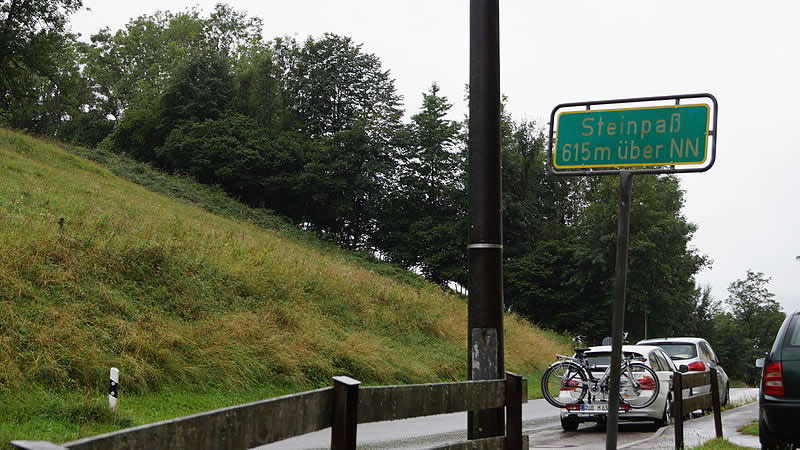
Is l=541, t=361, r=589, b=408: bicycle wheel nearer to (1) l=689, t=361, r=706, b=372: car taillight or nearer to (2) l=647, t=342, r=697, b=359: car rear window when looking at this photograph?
(1) l=689, t=361, r=706, b=372: car taillight

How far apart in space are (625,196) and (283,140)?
212ft

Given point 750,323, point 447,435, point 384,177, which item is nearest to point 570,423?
point 447,435

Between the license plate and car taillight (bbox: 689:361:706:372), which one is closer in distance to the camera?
the license plate

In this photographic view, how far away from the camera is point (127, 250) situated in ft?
71.5

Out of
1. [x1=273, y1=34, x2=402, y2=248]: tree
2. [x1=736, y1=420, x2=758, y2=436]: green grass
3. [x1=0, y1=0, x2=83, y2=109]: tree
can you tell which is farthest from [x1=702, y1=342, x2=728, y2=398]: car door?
[x1=273, y1=34, x2=402, y2=248]: tree

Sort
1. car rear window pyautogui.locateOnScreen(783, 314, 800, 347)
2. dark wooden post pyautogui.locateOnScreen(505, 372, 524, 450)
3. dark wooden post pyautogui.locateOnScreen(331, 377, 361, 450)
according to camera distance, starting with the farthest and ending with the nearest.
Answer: car rear window pyautogui.locateOnScreen(783, 314, 800, 347) < dark wooden post pyautogui.locateOnScreen(505, 372, 524, 450) < dark wooden post pyautogui.locateOnScreen(331, 377, 361, 450)

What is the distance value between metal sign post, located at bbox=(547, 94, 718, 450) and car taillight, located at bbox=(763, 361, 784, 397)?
2.62 m

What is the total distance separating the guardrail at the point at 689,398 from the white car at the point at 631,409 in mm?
2147

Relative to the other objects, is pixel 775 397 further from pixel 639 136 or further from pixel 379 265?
pixel 379 265

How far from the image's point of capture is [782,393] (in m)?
9.20

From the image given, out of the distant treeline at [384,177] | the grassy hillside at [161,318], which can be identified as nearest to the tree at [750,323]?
the distant treeline at [384,177]

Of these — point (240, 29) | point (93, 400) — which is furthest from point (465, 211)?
point (93, 400)

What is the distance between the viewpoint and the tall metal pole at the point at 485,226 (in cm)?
691

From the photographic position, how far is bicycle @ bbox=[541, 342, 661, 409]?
15.6 metres
